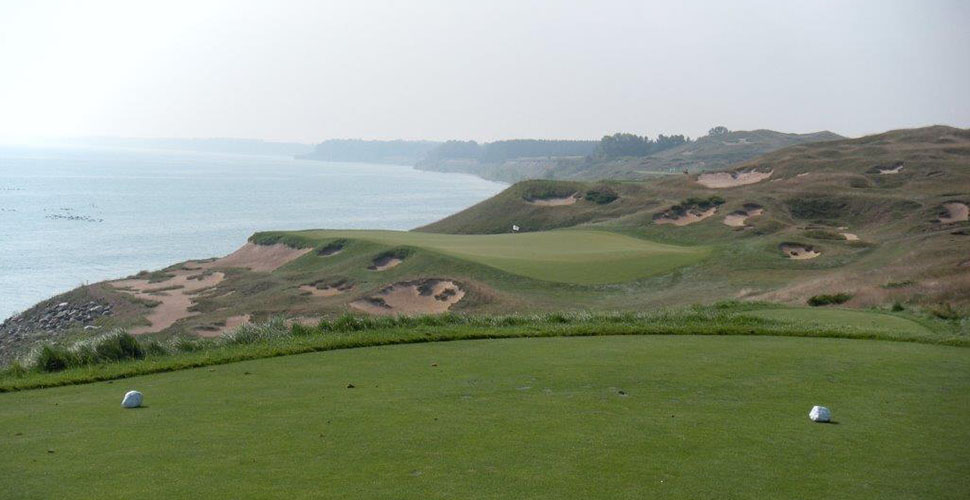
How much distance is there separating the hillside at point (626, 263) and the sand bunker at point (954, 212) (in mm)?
92

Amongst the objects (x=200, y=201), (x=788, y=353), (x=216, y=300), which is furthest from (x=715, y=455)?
(x=200, y=201)

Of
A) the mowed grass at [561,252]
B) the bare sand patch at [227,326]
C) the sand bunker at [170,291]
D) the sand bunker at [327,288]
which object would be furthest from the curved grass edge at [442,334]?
the sand bunker at [327,288]

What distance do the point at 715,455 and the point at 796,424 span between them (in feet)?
5.18

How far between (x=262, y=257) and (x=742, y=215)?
27.2 meters

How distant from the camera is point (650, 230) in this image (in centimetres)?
5200

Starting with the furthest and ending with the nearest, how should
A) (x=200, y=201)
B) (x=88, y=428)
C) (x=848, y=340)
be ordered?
(x=200, y=201), (x=848, y=340), (x=88, y=428)

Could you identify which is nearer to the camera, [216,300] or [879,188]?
[216,300]

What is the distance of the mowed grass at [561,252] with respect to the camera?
34656 mm

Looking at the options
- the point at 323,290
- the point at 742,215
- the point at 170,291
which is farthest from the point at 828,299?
the point at 170,291

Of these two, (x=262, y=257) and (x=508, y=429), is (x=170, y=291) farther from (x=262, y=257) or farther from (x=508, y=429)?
(x=508, y=429)

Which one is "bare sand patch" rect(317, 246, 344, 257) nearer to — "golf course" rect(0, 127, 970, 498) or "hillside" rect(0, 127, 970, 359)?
"hillside" rect(0, 127, 970, 359)

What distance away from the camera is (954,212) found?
45.3 meters

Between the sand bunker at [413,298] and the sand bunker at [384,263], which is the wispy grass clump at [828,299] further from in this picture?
the sand bunker at [384,263]

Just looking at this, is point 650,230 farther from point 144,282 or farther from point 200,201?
point 200,201
